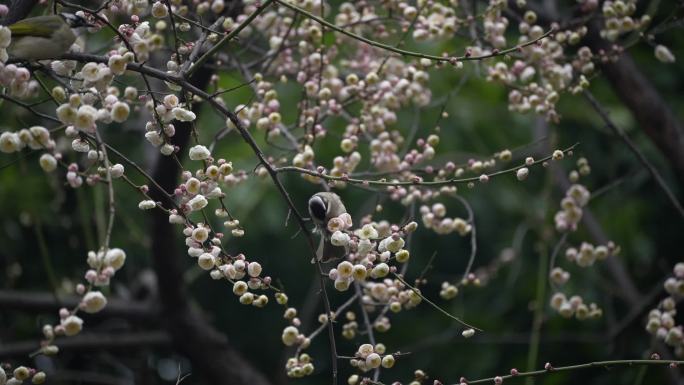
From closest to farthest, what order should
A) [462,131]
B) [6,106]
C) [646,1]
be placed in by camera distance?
1. [6,106]
2. [646,1]
3. [462,131]

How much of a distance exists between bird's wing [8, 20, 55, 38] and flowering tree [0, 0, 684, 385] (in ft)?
0.12

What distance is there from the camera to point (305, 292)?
4762 mm

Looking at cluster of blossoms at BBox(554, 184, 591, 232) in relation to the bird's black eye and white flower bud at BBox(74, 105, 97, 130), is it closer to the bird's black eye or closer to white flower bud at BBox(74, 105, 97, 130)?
the bird's black eye

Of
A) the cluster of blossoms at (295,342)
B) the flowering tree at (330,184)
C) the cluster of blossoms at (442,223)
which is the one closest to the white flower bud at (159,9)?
the flowering tree at (330,184)

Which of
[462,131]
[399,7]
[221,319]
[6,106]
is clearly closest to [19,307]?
[6,106]

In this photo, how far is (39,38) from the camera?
1569mm

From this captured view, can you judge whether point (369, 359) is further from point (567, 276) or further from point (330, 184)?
point (567, 276)

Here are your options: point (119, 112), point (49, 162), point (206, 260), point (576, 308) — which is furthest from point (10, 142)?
point (576, 308)

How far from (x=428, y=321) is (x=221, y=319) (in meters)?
1.20

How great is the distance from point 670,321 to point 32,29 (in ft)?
6.43

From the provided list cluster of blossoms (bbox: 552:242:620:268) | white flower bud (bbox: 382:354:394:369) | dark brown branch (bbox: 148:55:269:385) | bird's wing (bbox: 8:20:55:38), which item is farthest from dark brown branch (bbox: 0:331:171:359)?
bird's wing (bbox: 8:20:55:38)

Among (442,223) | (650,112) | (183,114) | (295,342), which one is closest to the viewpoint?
(183,114)

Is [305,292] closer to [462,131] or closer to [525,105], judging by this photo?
[462,131]

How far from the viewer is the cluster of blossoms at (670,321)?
253cm
